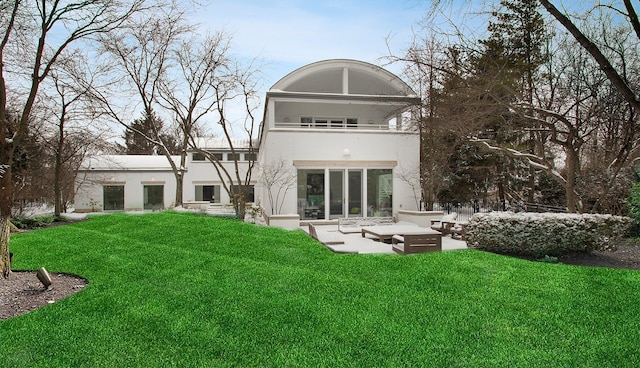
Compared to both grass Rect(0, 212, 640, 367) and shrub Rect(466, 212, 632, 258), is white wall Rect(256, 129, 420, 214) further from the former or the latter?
grass Rect(0, 212, 640, 367)

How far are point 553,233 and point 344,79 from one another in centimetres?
1240

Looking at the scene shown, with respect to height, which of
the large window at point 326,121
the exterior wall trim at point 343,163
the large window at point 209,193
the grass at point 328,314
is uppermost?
the large window at point 326,121

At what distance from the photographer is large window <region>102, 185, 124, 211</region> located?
29297mm

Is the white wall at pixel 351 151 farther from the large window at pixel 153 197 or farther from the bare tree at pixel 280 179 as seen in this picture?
the large window at pixel 153 197

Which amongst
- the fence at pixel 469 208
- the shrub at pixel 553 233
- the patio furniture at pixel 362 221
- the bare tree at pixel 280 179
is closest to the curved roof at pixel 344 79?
the bare tree at pixel 280 179

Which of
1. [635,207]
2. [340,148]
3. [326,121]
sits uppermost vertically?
[326,121]

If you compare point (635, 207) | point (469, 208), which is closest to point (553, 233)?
point (635, 207)

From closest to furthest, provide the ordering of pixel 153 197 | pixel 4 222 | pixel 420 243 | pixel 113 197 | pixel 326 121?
pixel 4 222 < pixel 420 243 < pixel 326 121 < pixel 113 197 < pixel 153 197

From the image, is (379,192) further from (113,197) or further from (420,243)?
(113,197)

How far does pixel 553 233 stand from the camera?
9.12 metres

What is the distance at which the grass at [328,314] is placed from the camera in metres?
4.08

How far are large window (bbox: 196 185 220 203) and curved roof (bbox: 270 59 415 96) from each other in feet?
44.7

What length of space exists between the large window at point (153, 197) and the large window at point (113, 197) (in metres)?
1.77

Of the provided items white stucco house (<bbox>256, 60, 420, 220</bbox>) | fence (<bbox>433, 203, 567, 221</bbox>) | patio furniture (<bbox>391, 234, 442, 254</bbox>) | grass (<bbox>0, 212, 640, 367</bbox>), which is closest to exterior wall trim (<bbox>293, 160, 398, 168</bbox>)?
white stucco house (<bbox>256, 60, 420, 220</bbox>)
